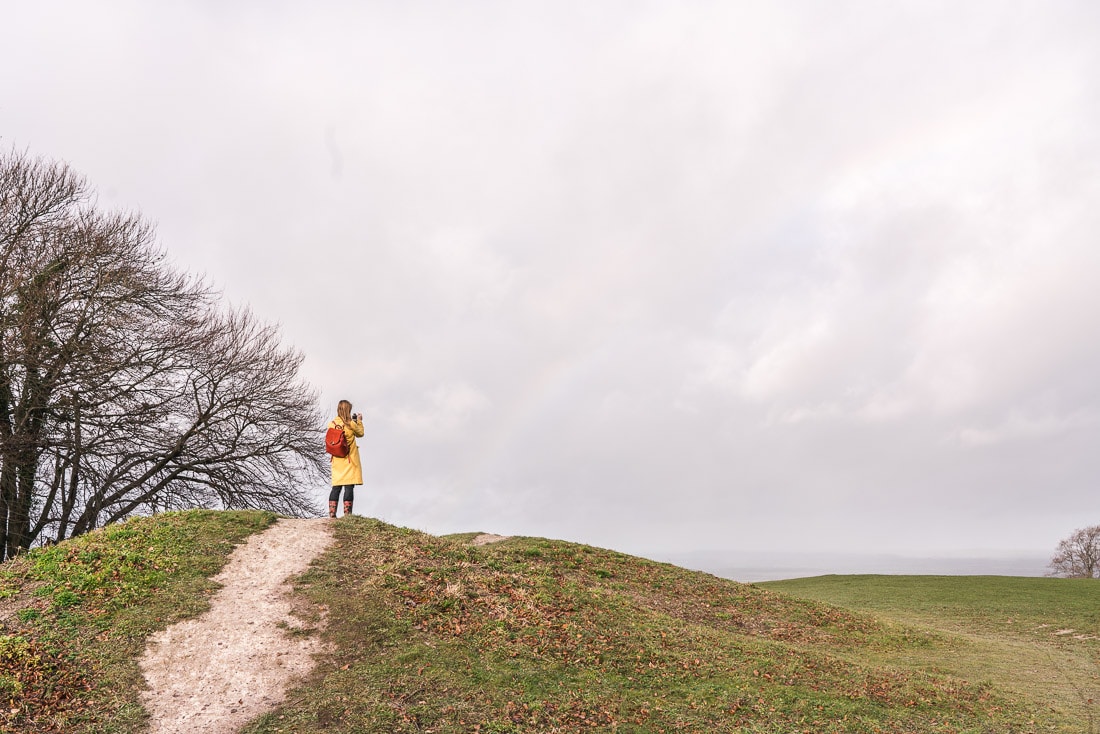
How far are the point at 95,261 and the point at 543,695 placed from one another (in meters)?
21.1

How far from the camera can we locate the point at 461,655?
11516 millimetres

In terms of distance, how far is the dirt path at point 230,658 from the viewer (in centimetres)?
952

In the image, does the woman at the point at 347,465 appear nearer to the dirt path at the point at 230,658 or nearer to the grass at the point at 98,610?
the grass at the point at 98,610

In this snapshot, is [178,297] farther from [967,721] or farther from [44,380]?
[967,721]

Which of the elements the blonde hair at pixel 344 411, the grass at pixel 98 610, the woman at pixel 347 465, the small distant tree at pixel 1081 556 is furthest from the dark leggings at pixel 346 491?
the small distant tree at pixel 1081 556

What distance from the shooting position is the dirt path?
9.52 metres

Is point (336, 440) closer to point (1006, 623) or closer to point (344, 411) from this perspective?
point (344, 411)

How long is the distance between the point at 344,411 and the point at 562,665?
30.8 feet

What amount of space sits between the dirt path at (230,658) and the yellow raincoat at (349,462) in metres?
4.20

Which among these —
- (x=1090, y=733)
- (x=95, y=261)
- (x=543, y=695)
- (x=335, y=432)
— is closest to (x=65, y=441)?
(x=95, y=261)

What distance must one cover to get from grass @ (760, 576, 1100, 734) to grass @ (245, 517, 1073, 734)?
0.93 metres

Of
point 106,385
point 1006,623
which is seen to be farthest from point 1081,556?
point 106,385

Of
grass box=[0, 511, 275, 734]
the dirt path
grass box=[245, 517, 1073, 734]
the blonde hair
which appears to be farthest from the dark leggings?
the dirt path

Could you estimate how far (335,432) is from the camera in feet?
58.6
